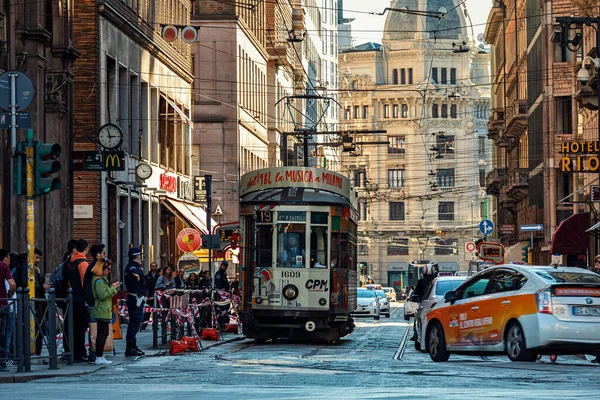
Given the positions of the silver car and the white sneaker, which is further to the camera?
the silver car

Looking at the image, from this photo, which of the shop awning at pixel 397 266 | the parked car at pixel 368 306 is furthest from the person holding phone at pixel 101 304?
the shop awning at pixel 397 266

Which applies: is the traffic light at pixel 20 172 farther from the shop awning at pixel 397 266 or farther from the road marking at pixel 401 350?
the shop awning at pixel 397 266

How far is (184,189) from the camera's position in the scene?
54.7m

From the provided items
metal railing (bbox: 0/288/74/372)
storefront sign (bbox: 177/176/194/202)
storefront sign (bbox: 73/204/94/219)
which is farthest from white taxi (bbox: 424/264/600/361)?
storefront sign (bbox: 177/176/194/202)

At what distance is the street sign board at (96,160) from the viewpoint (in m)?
36.8

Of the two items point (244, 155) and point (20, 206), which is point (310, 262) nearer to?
point (20, 206)

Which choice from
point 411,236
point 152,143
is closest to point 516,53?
point 152,143

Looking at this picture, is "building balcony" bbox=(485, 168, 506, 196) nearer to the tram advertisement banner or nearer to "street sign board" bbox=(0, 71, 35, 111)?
the tram advertisement banner

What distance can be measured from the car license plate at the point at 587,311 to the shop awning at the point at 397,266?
113552 millimetres

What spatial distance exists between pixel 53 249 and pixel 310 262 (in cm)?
862

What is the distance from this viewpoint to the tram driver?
2897 centimetres

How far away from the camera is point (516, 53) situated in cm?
7819

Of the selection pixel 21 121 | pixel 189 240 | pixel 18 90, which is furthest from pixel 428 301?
pixel 189 240

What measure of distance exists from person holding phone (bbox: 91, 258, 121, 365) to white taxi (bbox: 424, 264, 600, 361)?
4.91 metres
